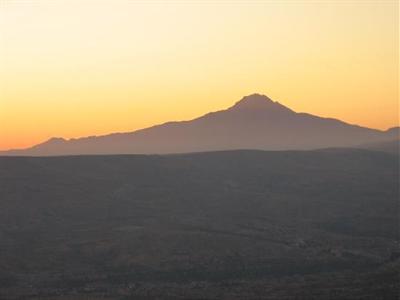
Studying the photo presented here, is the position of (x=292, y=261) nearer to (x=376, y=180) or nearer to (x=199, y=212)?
(x=199, y=212)

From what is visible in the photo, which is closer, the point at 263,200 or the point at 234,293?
the point at 234,293

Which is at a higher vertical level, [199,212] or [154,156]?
[154,156]

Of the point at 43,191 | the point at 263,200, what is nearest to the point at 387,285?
the point at 263,200

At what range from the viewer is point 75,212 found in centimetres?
11725

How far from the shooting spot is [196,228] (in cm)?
10306

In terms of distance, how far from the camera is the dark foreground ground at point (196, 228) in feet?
235

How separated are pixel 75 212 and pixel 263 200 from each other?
37.1 metres

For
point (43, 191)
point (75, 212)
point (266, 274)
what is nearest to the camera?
point (266, 274)

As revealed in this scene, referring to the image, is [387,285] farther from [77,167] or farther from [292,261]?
[77,167]

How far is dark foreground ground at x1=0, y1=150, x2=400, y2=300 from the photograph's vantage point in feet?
235

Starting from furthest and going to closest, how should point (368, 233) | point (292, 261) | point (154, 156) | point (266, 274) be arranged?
point (154, 156) < point (368, 233) < point (292, 261) < point (266, 274)

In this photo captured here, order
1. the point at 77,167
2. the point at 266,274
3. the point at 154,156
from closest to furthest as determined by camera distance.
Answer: the point at 266,274 → the point at 77,167 → the point at 154,156

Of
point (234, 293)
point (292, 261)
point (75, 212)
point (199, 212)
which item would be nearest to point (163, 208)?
point (199, 212)

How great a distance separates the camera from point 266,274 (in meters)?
76.4
